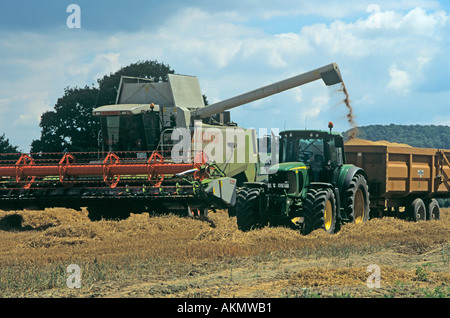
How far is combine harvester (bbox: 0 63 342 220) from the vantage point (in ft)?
45.9

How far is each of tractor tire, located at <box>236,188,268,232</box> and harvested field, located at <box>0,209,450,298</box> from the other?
677 millimetres

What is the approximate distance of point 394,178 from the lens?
1587cm

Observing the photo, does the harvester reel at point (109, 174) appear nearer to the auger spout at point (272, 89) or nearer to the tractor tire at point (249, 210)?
the tractor tire at point (249, 210)

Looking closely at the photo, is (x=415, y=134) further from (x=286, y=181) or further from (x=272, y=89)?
(x=286, y=181)

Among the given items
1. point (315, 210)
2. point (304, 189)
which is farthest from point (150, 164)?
point (315, 210)

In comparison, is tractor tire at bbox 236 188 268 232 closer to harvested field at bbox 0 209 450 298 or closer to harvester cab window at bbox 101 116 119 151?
harvested field at bbox 0 209 450 298

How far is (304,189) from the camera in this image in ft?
42.1

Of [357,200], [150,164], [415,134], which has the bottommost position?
[357,200]

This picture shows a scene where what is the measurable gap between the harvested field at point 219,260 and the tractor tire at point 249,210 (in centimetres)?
68

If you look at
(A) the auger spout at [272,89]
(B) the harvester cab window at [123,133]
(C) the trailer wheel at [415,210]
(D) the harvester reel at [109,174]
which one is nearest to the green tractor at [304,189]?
(D) the harvester reel at [109,174]

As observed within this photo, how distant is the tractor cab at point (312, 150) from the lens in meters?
13.2

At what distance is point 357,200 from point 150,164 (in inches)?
190

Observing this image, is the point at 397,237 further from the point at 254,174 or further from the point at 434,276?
the point at 254,174
